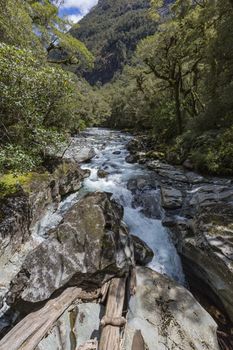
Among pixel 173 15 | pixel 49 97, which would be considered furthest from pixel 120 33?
pixel 49 97

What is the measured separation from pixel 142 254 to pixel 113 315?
230cm

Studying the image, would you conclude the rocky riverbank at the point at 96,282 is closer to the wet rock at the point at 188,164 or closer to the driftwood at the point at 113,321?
the driftwood at the point at 113,321

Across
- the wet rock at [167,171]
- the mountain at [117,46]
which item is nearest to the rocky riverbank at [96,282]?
the wet rock at [167,171]

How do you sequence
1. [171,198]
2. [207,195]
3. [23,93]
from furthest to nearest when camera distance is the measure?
1. [171,198]
2. [207,195]
3. [23,93]

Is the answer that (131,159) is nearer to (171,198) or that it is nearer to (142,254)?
(171,198)

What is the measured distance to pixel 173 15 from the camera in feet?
45.6

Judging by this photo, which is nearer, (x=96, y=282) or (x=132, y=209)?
(x=96, y=282)

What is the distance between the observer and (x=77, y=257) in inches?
177

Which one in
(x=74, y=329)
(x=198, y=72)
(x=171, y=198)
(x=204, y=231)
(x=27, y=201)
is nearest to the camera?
(x=74, y=329)

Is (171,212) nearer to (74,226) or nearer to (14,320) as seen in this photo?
(74,226)

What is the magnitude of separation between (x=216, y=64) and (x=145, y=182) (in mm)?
7465

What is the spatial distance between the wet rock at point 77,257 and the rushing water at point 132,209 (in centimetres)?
147

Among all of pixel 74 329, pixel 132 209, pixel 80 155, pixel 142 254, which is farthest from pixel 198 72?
pixel 74 329

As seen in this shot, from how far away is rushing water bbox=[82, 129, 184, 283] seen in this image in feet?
19.7
